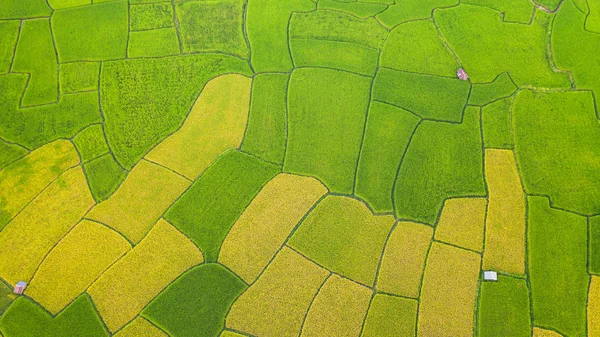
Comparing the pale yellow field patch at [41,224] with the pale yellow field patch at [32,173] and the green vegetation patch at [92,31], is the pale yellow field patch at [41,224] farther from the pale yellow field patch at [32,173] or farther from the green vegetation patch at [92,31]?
the green vegetation patch at [92,31]

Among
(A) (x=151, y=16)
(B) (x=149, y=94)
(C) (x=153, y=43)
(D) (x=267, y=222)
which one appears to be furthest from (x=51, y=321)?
(A) (x=151, y=16)

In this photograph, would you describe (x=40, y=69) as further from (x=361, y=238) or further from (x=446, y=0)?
(x=446, y=0)

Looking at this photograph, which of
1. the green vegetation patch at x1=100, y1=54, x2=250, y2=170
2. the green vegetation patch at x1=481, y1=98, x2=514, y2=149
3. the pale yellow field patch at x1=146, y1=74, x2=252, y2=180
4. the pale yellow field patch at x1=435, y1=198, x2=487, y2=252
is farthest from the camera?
the green vegetation patch at x1=100, y1=54, x2=250, y2=170

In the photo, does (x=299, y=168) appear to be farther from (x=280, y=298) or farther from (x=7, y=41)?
(x=7, y=41)

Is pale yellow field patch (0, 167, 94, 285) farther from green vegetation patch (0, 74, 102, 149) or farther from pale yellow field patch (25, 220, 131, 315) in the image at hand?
green vegetation patch (0, 74, 102, 149)

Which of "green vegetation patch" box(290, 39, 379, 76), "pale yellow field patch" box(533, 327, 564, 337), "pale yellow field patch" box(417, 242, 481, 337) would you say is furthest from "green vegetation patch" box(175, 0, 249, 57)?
"pale yellow field patch" box(533, 327, 564, 337)

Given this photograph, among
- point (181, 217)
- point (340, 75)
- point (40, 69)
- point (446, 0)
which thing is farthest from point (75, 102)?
point (446, 0)
